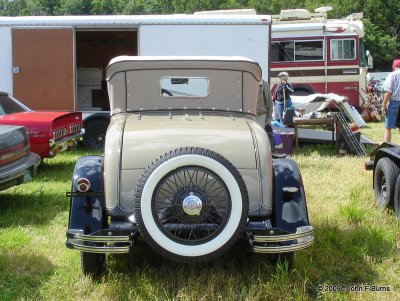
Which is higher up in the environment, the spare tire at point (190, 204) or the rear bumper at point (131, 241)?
the spare tire at point (190, 204)

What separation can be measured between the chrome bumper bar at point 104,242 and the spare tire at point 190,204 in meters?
0.21

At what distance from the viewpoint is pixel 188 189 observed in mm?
3758

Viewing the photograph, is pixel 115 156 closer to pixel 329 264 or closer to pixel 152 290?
pixel 152 290

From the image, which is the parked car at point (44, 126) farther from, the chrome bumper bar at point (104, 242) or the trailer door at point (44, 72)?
the chrome bumper bar at point (104, 242)

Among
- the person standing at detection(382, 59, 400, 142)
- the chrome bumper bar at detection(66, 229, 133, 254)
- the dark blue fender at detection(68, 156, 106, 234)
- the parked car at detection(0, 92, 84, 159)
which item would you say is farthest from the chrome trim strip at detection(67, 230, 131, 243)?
the person standing at detection(382, 59, 400, 142)

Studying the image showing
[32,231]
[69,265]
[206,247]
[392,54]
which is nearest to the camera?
[206,247]

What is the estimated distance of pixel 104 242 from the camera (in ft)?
12.6

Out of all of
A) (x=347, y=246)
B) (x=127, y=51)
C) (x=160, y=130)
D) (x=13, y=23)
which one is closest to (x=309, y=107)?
(x=127, y=51)

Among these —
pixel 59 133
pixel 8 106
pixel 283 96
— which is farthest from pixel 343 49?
pixel 8 106

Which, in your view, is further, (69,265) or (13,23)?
(13,23)

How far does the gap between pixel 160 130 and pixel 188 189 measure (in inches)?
30.3

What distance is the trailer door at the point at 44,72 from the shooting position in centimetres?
1144

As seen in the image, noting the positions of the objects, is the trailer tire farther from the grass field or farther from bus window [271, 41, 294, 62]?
bus window [271, 41, 294, 62]

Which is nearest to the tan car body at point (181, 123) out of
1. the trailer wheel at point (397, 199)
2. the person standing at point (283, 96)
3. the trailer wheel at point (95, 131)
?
the trailer wheel at point (397, 199)
